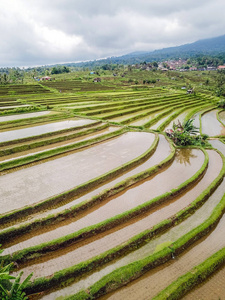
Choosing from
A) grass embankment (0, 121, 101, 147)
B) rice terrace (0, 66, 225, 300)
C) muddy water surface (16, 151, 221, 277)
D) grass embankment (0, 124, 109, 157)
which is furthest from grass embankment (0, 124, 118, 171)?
muddy water surface (16, 151, 221, 277)

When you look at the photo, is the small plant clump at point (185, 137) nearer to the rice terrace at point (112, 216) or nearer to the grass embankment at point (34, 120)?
the rice terrace at point (112, 216)

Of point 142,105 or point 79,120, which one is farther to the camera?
point 142,105

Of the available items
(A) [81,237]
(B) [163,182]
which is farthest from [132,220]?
(B) [163,182]

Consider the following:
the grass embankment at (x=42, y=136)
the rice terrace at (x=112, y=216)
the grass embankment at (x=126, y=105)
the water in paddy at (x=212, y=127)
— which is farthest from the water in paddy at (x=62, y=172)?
the grass embankment at (x=126, y=105)

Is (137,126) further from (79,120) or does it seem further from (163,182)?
(163,182)

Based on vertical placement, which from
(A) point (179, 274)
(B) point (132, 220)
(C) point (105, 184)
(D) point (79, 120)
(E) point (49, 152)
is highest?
(D) point (79, 120)

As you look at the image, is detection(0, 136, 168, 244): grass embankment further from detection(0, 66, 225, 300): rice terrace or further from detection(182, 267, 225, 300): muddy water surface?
detection(182, 267, 225, 300): muddy water surface
